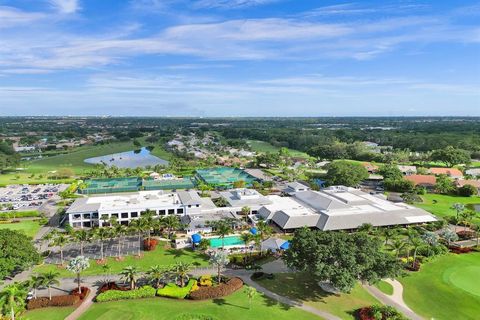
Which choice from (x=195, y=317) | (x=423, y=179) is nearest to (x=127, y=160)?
(x=423, y=179)

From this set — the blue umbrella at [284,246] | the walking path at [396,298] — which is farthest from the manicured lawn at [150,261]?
the walking path at [396,298]

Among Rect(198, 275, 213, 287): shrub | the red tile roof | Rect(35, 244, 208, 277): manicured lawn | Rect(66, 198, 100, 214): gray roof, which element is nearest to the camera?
Rect(198, 275, 213, 287): shrub

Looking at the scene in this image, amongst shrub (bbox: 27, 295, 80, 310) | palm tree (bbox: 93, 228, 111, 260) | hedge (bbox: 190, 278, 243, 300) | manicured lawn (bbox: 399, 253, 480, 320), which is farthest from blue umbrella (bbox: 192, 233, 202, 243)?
manicured lawn (bbox: 399, 253, 480, 320)

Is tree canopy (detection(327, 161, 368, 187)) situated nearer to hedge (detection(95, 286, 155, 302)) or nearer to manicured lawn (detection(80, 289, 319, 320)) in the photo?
manicured lawn (detection(80, 289, 319, 320))

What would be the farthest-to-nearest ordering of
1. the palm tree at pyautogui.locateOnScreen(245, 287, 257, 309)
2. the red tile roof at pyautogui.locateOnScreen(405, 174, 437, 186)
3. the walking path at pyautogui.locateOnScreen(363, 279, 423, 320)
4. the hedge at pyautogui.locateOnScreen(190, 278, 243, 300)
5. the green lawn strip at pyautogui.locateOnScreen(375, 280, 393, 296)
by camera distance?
the red tile roof at pyautogui.locateOnScreen(405, 174, 437, 186) < the green lawn strip at pyautogui.locateOnScreen(375, 280, 393, 296) < the hedge at pyautogui.locateOnScreen(190, 278, 243, 300) < the walking path at pyautogui.locateOnScreen(363, 279, 423, 320) < the palm tree at pyautogui.locateOnScreen(245, 287, 257, 309)

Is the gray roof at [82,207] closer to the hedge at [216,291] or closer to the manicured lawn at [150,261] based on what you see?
the manicured lawn at [150,261]

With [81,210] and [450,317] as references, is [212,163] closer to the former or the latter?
[81,210]

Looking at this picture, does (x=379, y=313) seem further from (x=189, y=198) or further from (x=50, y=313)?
(x=189, y=198)
